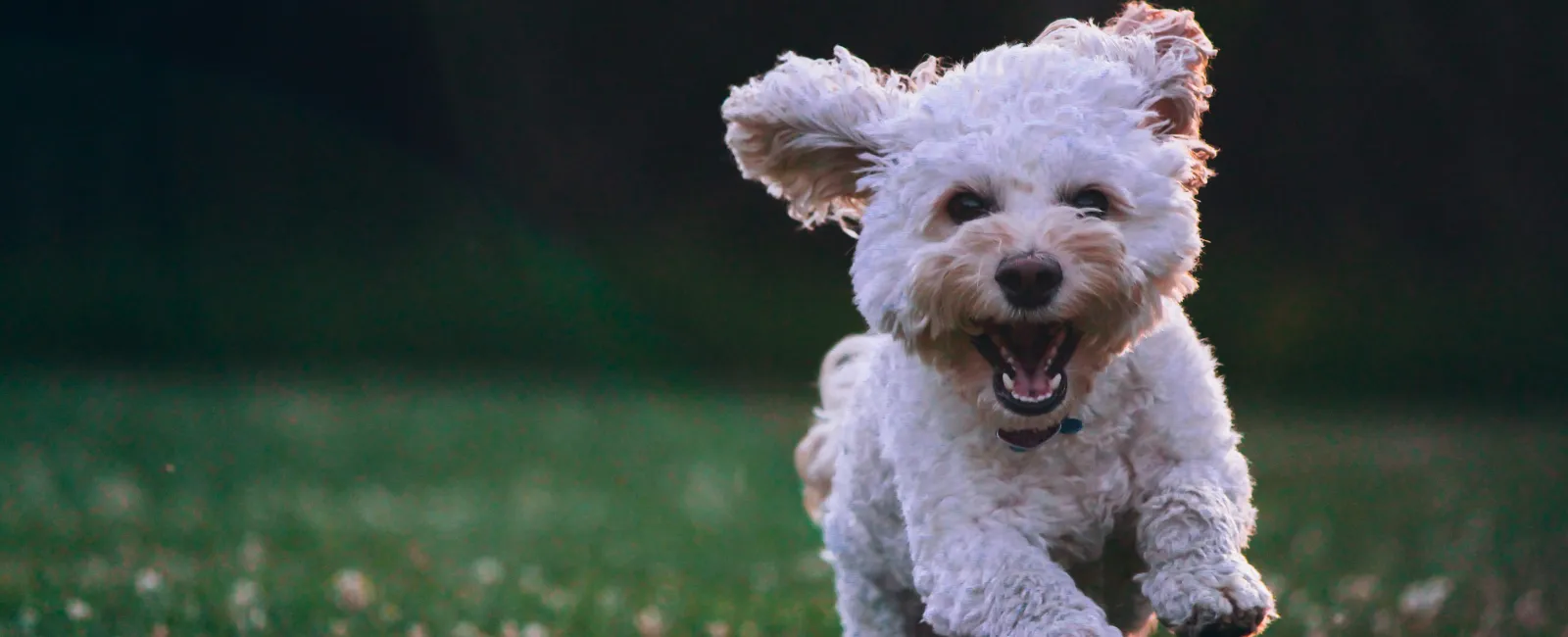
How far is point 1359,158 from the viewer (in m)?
13.1

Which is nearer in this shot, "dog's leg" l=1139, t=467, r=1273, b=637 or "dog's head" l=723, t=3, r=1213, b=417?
"dog's leg" l=1139, t=467, r=1273, b=637

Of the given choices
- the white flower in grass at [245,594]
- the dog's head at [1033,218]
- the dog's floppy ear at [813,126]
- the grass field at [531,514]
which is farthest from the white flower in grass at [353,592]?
the dog's head at [1033,218]

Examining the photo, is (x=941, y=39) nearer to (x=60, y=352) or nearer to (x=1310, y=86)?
(x=1310, y=86)

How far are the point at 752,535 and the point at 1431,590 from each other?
3.36 m

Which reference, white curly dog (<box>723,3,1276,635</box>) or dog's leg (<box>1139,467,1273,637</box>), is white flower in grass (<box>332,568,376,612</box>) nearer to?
white curly dog (<box>723,3,1276,635</box>)

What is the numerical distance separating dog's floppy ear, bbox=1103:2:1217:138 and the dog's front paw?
0.99m

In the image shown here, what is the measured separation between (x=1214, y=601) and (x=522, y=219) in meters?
12.8

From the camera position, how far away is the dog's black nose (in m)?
3.24

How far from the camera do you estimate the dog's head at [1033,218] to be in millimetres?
3289

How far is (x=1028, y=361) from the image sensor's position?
11.3 ft

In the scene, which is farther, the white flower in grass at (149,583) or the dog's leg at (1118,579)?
the white flower in grass at (149,583)

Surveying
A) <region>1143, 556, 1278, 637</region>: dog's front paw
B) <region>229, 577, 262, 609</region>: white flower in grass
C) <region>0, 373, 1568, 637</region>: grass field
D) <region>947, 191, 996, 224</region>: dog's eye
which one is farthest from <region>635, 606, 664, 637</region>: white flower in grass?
<region>1143, 556, 1278, 637</region>: dog's front paw

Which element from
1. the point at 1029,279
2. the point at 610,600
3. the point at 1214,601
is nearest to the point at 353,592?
the point at 610,600

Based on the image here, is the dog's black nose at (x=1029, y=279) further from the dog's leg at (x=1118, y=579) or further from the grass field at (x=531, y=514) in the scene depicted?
the grass field at (x=531, y=514)
